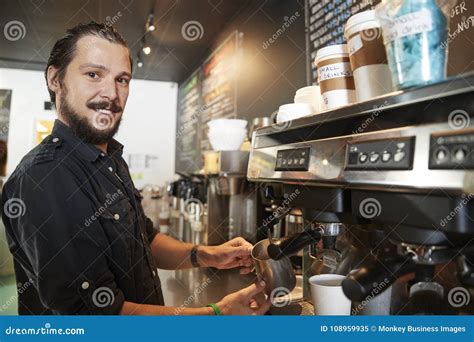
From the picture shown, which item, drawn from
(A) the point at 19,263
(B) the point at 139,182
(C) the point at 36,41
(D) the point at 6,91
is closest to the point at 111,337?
(A) the point at 19,263

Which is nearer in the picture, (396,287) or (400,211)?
(400,211)

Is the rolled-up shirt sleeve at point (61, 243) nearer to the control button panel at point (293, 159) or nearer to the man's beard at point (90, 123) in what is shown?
the man's beard at point (90, 123)

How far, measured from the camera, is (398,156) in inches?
15.3

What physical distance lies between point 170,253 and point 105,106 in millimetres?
481

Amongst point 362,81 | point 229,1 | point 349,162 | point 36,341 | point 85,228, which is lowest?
point 36,341

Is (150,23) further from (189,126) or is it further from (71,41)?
(71,41)

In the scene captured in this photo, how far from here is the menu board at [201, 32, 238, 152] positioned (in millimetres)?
2293

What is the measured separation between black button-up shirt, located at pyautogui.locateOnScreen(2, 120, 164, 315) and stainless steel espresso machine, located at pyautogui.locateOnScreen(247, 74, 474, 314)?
0.38 metres

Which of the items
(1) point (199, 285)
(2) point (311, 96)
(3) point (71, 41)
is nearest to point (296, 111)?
(2) point (311, 96)

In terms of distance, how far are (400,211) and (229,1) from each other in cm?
203

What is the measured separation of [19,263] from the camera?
2.56 feet

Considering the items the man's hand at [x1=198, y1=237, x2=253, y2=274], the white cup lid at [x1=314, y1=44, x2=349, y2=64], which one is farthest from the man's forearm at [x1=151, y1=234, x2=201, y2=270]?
the white cup lid at [x1=314, y1=44, x2=349, y2=64]

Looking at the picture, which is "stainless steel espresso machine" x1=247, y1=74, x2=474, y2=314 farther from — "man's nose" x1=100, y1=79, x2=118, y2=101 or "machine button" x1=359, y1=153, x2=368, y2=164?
"man's nose" x1=100, y1=79, x2=118, y2=101

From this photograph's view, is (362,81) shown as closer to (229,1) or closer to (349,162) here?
(349,162)
